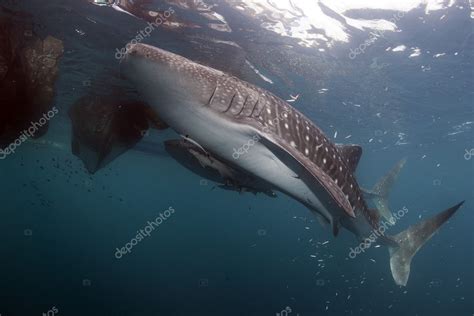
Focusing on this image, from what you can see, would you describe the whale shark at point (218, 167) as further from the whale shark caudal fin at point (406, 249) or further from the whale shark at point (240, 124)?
the whale shark caudal fin at point (406, 249)

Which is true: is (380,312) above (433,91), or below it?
below

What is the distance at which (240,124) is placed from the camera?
455cm

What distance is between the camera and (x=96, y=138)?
1258cm

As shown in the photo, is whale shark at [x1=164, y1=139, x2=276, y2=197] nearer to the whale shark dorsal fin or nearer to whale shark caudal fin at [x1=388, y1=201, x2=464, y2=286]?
the whale shark dorsal fin

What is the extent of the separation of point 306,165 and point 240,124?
1.00 m

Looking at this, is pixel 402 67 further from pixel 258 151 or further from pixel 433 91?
pixel 258 151

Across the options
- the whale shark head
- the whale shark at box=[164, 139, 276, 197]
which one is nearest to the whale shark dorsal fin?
the whale shark at box=[164, 139, 276, 197]

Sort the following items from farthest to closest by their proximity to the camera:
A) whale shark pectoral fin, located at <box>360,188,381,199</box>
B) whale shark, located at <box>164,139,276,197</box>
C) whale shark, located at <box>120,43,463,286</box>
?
1. whale shark pectoral fin, located at <box>360,188,381,199</box>
2. whale shark, located at <box>164,139,276,197</box>
3. whale shark, located at <box>120,43,463,286</box>

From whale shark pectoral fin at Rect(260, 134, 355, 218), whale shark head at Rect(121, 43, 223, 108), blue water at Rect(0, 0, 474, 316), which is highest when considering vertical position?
whale shark head at Rect(121, 43, 223, 108)

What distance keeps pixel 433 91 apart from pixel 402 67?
4.19 m

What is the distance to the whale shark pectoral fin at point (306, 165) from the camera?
4.33 meters

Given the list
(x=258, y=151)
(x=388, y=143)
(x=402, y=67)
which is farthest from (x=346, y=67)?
(x=388, y=143)

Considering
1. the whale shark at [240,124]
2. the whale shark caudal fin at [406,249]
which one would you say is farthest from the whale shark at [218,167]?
the whale shark caudal fin at [406,249]

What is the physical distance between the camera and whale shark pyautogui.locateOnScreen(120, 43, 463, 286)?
418 centimetres
